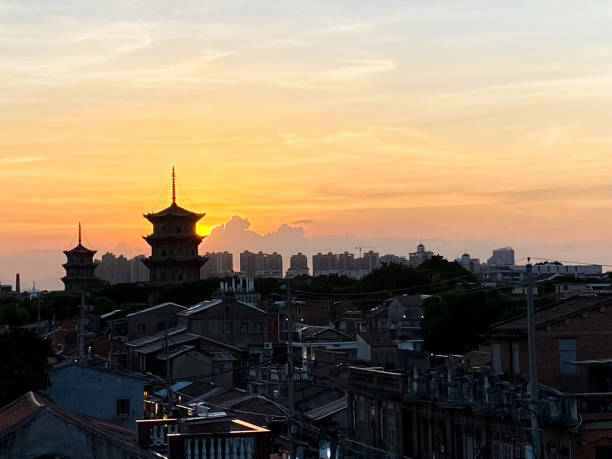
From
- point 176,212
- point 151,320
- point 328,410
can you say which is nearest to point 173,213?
point 176,212

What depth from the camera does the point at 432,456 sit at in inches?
1631

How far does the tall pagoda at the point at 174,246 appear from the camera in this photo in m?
181

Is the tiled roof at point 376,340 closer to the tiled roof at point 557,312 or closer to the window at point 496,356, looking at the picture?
the tiled roof at point 557,312

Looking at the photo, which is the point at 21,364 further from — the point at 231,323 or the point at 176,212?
the point at 176,212

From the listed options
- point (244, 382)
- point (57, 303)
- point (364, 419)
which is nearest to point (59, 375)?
point (364, 419)

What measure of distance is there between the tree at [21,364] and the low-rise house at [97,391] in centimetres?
73

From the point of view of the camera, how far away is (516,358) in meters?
40.0

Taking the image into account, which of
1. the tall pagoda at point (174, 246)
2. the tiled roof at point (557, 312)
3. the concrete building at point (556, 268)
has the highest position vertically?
the tall pagoda at point (174, 246)

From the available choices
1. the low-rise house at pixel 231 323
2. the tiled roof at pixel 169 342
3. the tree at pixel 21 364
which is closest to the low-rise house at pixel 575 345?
the tree at pixel 21 364

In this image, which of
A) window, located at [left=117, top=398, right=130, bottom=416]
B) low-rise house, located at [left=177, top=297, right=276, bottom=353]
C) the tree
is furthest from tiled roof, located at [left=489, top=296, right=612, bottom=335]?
low-rise house, located at [left=177, top=297, right=276, bottom=353]

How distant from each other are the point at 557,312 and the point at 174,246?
147499mm

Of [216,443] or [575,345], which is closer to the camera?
[216,443]

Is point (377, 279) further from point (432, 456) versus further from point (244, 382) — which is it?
point (432, 456)

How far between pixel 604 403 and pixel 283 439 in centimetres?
1413
